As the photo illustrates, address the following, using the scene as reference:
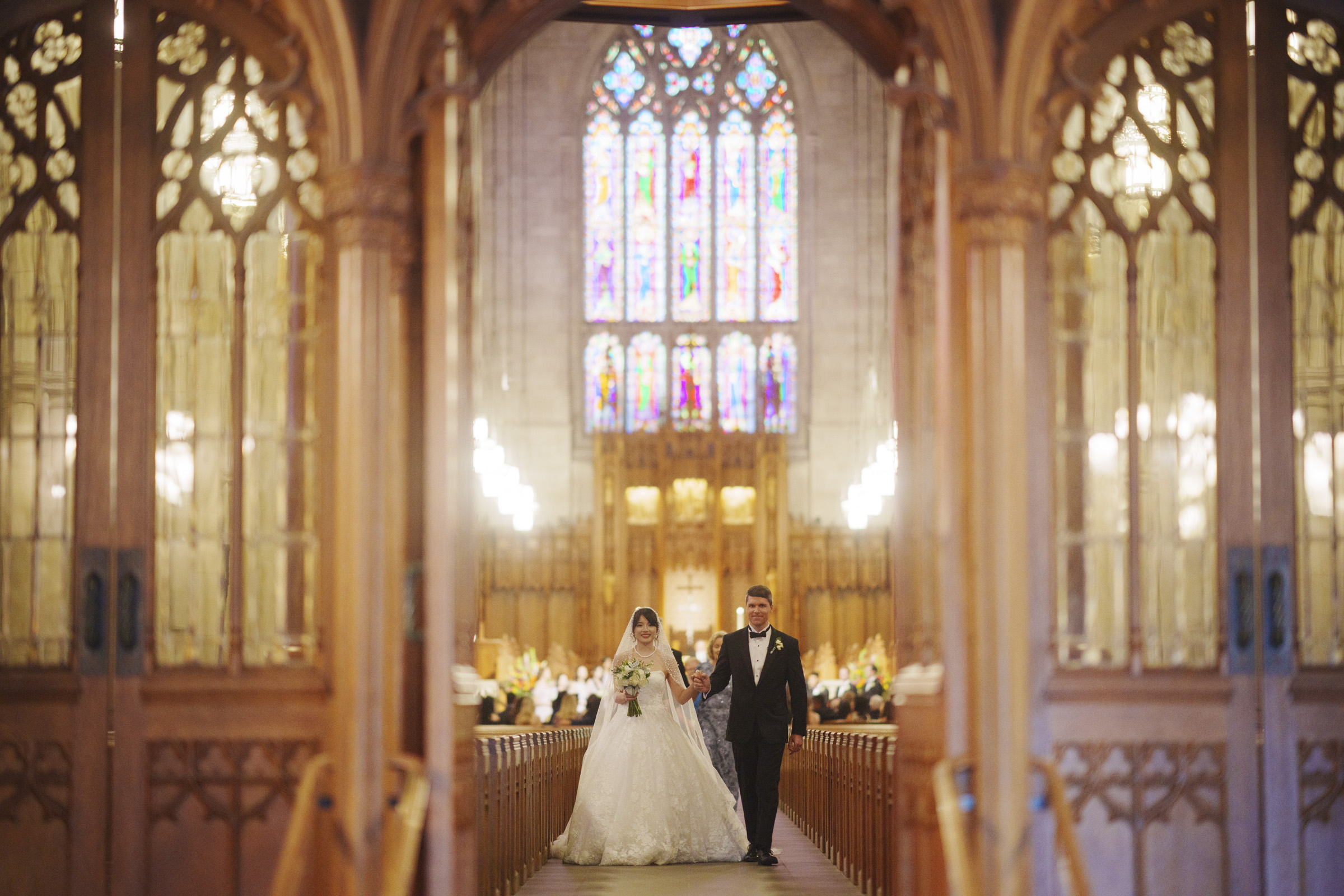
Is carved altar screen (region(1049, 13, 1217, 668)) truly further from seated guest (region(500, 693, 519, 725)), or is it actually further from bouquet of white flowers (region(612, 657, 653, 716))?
seated guest (region(500, 693, 519, 725))

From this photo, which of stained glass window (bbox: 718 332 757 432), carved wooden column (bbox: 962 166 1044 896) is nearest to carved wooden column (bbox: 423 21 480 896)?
carved wooden column (bbox: 962 166 1044 896)

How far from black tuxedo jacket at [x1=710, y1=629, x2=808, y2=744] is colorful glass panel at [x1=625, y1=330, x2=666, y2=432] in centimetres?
1576

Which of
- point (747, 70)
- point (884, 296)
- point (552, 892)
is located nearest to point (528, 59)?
point (747, 70)

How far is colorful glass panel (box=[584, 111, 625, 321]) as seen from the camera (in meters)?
26.3

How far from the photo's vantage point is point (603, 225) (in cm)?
2631

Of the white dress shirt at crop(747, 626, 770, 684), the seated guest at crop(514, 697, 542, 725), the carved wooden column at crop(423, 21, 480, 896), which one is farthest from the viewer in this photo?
the seated guest at crop(514, 697, 542, 725)

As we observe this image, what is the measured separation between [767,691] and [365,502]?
447 centimetres

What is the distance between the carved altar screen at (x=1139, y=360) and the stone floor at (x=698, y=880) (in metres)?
Answer: 2.85

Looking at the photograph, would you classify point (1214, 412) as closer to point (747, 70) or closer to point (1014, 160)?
point (1014, 160)

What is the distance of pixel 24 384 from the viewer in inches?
282

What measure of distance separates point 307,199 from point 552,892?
4.45 meters

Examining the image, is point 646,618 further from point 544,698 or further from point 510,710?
point 544,698

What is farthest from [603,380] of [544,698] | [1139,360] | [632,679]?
[1139,360]

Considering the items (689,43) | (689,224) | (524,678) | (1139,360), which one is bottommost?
(524,678)
